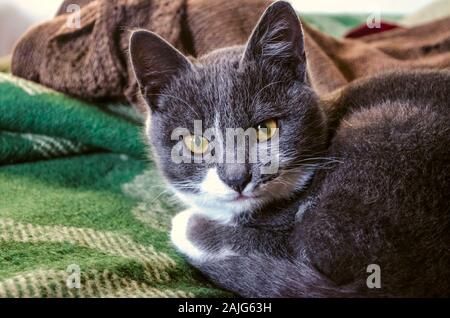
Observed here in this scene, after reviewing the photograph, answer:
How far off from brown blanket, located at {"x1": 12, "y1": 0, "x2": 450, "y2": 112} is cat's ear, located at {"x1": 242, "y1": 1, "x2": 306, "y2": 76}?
0.29 meters

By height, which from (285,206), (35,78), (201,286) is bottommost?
(201,286)

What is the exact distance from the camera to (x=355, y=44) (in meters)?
1.73

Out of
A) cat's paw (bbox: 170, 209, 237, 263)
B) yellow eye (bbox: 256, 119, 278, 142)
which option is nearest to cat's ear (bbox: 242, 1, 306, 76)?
yellow eye (bbox: 256, 119, 278, 142)

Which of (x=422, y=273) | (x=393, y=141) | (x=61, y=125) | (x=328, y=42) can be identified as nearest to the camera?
(x=422, y=273)

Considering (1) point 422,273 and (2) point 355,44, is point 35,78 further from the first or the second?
(1) point 422,273

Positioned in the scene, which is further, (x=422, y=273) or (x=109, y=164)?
(x=109, y=164)

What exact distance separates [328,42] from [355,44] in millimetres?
127

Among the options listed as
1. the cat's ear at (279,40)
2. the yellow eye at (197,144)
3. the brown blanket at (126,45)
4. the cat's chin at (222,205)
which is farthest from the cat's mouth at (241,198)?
the brown blanket at (126,45)

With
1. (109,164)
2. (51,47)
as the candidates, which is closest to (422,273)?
(109,164)

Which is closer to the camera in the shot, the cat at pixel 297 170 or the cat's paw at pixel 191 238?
the cat at pixel 297 170

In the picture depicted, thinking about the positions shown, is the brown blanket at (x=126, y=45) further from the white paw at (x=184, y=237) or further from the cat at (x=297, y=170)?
the white paw at (x=184, y=237)

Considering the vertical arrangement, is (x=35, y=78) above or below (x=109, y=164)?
above

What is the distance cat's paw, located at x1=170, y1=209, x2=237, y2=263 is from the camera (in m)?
1.04

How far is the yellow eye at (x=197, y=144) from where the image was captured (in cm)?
99
